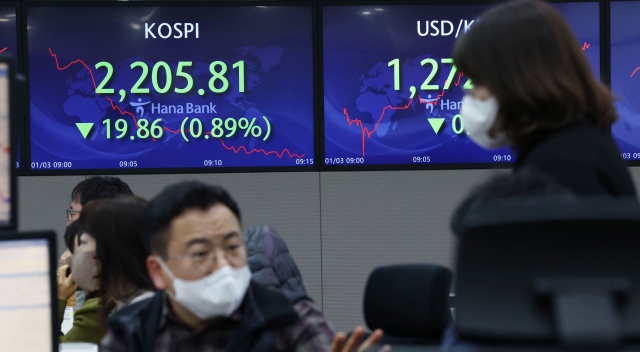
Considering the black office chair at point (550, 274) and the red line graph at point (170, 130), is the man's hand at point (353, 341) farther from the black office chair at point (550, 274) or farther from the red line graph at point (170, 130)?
the red line graph at point (170, 130)

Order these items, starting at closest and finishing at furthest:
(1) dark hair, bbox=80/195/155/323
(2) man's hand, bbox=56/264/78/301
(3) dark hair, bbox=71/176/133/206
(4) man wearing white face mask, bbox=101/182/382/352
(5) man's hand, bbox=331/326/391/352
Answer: (5) man's hand, bbox=331/326/391/352
(4) man wearing white face mask, bbox=101/182/382/352
(1) dark hair, bbox=80/195/155/323
(2) man's hand, bbox=56/264/78/301
(3) dark hair, bbox=71/176/133/206

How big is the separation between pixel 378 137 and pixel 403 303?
2.30m

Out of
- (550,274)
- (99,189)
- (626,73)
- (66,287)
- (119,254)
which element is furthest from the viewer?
(626,73)

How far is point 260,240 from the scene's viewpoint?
1.73 metres

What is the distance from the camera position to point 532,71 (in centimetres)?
112

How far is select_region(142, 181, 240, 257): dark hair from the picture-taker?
152cm

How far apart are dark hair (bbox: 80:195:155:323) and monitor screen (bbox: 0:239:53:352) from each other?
70 centimetres

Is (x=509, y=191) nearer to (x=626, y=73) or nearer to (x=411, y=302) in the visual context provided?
(x=411, y=302)

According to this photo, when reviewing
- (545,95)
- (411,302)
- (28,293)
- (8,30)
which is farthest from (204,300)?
(8,30)

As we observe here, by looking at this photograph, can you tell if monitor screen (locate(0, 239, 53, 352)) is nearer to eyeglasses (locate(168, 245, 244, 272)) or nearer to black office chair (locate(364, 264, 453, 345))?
eyeglasses (locate(168, 245, 244, 272))

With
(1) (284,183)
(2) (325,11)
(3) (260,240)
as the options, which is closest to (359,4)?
(2) (325,11)

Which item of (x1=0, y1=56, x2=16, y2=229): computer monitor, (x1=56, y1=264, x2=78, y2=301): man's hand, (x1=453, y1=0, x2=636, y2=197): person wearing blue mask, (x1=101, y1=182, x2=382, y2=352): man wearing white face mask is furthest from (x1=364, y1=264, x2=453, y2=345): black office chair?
(x1=56, y1=264, x2=78, y2=301): man's hand

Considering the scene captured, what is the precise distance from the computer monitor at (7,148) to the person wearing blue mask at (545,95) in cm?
72

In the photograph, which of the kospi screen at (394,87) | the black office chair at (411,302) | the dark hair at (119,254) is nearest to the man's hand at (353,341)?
the black office chair at (411,302)
